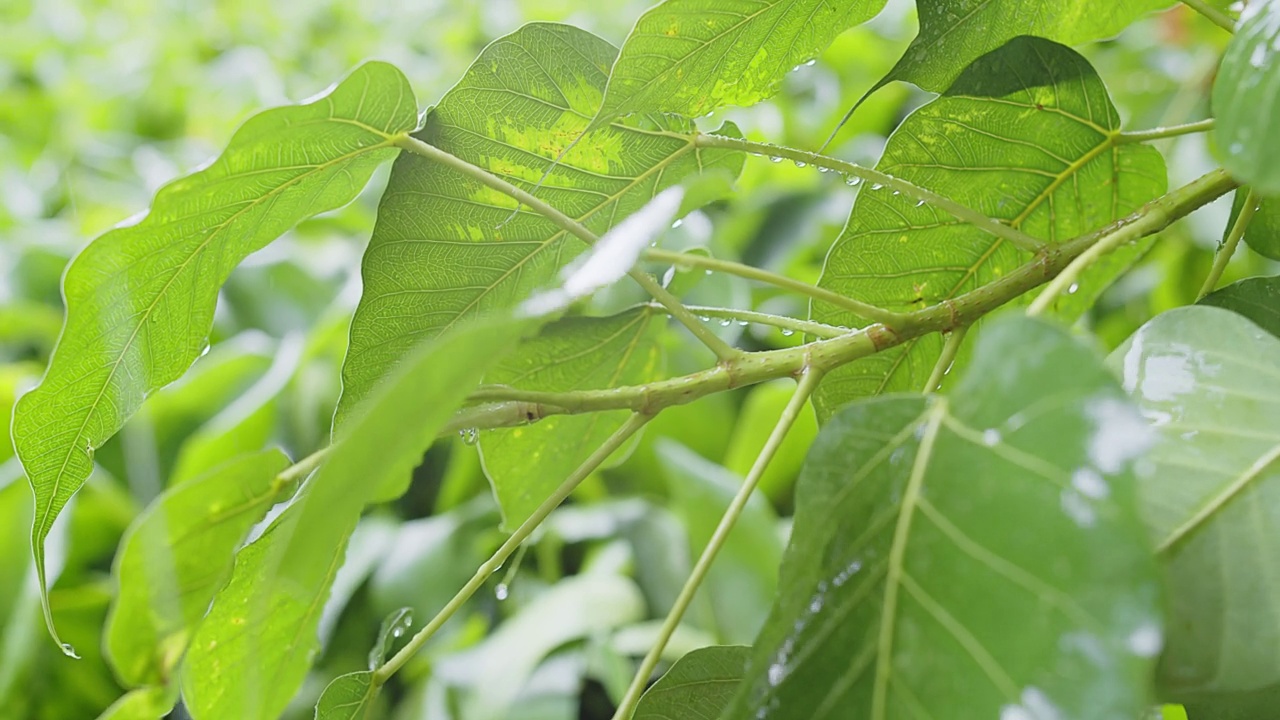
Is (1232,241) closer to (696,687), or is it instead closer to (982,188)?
(982,188)

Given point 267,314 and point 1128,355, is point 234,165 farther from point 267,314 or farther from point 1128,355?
point 267,314

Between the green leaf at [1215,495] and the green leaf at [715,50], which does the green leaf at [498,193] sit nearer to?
the green leaf at [715,50]

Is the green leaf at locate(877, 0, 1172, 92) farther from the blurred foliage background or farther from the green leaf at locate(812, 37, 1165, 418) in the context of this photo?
the blurred foliage background

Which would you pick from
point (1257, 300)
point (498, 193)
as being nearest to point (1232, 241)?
point (1257, 300)

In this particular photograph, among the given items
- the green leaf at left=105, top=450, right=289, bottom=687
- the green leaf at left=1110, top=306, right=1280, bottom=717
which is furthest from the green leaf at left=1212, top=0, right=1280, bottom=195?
the green leaf at left=105, top=450, right=289, bottom=687

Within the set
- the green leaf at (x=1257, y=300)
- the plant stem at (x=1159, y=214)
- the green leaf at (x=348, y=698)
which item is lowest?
the green leaf at (x=348, y=698)

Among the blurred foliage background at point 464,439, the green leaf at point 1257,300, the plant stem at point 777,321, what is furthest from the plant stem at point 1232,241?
the blurred foliage background at point 464,439
